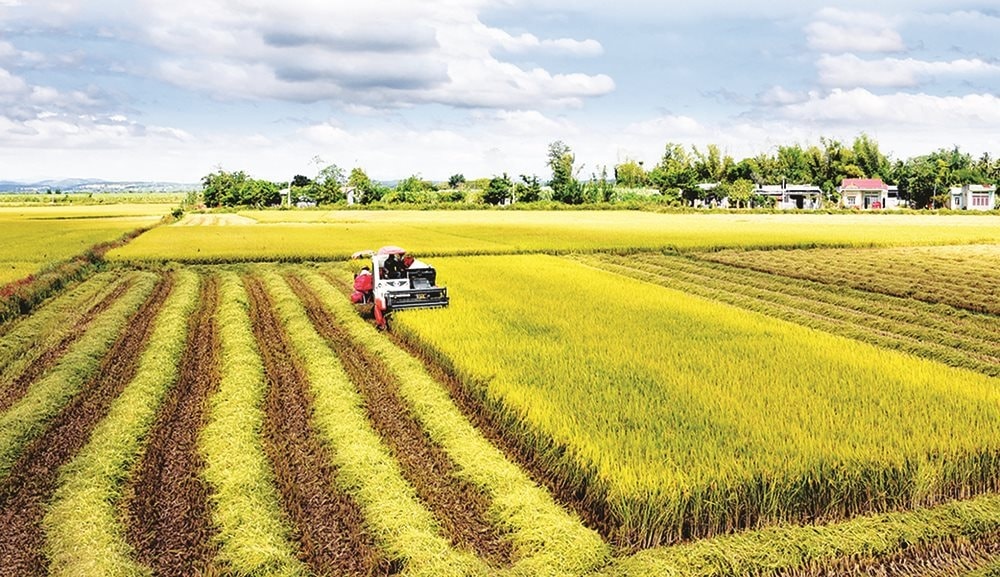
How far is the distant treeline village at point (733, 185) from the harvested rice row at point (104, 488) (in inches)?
3494

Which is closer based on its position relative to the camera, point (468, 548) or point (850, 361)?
point (468, 548)

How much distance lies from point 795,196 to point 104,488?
10912 centimetres

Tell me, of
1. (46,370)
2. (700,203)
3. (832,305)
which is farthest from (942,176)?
(46,370)

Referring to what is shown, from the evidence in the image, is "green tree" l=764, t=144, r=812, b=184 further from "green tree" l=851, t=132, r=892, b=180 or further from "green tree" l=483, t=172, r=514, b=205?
"green tree" l=483, t=172, r=514, b=205

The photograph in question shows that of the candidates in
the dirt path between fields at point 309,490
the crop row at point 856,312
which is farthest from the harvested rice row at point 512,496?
the crop row at point 856,312

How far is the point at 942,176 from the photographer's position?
10262cm

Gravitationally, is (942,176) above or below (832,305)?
above

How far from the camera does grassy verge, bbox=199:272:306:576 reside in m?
6.84

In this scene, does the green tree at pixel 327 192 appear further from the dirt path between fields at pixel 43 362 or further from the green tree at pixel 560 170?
the dirt path between fields at pixel 43 362

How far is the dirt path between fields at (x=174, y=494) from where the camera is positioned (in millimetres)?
7047

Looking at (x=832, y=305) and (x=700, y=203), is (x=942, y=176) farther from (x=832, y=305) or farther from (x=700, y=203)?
(x=832, y=305)

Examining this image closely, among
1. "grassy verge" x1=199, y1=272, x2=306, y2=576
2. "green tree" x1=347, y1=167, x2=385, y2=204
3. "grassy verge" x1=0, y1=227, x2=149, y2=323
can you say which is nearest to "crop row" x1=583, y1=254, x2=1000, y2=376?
"grassy verge" x1=199, y1=272, x2=306, y2=576

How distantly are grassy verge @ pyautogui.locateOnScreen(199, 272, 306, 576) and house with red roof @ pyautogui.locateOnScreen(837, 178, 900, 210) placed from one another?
104 metres

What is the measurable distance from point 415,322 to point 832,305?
38.4ft
